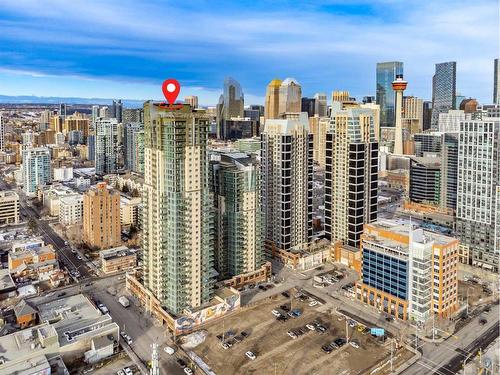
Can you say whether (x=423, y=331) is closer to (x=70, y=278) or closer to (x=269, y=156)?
(x=269, y=156)

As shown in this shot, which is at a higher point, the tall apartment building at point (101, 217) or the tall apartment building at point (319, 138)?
the tall apartment building at point (319, 138)

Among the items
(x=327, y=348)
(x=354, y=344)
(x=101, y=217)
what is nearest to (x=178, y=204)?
(x=327, y=348)

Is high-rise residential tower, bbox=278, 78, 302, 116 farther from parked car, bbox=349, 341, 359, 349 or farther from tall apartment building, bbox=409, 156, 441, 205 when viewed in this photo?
parked car, bbox=349, 341, 359, 349

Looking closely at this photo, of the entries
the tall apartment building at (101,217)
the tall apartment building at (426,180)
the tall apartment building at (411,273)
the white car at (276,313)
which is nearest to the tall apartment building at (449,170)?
the tall apartment building at (426,180)

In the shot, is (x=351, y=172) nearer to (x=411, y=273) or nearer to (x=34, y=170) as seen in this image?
(x=411, y=273)

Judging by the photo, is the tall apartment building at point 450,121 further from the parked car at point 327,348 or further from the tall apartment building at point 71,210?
the parked car at point 327,348

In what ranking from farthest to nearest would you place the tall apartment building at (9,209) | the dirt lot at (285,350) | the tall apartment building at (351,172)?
the tall apartment building at (9,209) → the tall apartment building at (351,172) → the dirt lot at (285,350)

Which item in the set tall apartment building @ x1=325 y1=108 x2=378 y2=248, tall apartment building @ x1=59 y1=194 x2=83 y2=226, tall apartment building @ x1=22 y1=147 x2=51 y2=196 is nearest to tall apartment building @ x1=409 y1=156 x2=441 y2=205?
tall apartment building @ x1=325 y1=108 x2=378 y2=248
